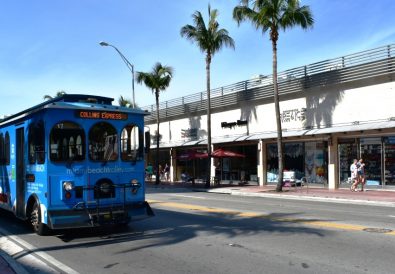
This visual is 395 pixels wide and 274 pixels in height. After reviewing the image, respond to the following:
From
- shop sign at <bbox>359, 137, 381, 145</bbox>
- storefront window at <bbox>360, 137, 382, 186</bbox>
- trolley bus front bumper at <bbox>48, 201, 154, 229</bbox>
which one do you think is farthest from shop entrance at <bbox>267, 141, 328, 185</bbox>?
trolley bus front bumper at <bbox>48, 201, 154, 229</bbox>

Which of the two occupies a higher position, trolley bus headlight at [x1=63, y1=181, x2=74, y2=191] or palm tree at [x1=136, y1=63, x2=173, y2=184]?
palm tree at [x1=136, y1=63, x2=173, y2=184]

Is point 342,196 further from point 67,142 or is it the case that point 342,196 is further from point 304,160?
point 67,142

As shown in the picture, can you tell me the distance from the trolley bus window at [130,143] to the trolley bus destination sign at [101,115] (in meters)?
0.29

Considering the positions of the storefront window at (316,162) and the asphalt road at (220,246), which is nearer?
the asphalt road at (220,246)

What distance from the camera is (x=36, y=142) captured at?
1052cm

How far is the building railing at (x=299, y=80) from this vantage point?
24406 millimetres

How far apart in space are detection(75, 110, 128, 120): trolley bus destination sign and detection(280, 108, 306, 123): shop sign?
63.5ft

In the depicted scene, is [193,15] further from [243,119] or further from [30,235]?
[30,235]

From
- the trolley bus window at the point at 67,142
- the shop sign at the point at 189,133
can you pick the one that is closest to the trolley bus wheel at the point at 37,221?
the trolley bus window at the point at 67,142

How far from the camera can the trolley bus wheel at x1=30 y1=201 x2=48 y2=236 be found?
34.6ft

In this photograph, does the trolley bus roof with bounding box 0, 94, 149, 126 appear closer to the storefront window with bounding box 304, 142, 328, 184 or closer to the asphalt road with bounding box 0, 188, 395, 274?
the asphalt road with bounding box 0, 188, 395, 274

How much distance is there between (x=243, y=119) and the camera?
3356cm

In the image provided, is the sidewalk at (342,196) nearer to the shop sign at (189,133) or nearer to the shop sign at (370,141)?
the shop sign at (370,141)

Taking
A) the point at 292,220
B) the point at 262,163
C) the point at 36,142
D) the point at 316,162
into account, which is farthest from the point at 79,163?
the point at 262,163
